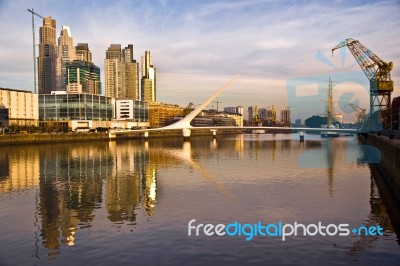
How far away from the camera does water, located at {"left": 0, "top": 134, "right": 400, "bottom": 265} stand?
10734 millimetres

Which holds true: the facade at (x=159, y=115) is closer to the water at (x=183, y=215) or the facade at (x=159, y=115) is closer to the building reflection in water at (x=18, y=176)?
the building reflection in water at (x=18, y=176)

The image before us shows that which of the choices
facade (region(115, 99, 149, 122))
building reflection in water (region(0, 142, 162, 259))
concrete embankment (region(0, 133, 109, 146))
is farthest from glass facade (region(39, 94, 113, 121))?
building reflection in water (region(0, 142, 162, 259))

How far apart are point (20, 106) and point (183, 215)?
90.6 m

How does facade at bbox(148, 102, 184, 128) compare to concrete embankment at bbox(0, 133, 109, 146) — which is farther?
facade at bbox(148, 102, 184, 128)

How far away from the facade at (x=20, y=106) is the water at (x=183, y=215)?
231ft

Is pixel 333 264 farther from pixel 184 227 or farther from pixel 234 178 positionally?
pixel 234 178

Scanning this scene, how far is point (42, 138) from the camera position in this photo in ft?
228

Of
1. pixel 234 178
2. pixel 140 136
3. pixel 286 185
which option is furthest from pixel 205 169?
pixel 140 136

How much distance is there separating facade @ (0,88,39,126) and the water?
70457 millimetres

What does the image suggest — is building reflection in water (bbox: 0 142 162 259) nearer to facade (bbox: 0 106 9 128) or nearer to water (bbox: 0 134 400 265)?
water (bbox: 0 134 400 265)

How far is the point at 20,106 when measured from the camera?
94.1 m

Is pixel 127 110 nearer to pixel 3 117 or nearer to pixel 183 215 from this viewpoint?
pixel 3 117

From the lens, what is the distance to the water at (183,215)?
10734 millimetres

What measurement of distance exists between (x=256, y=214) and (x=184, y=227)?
3145 mm
